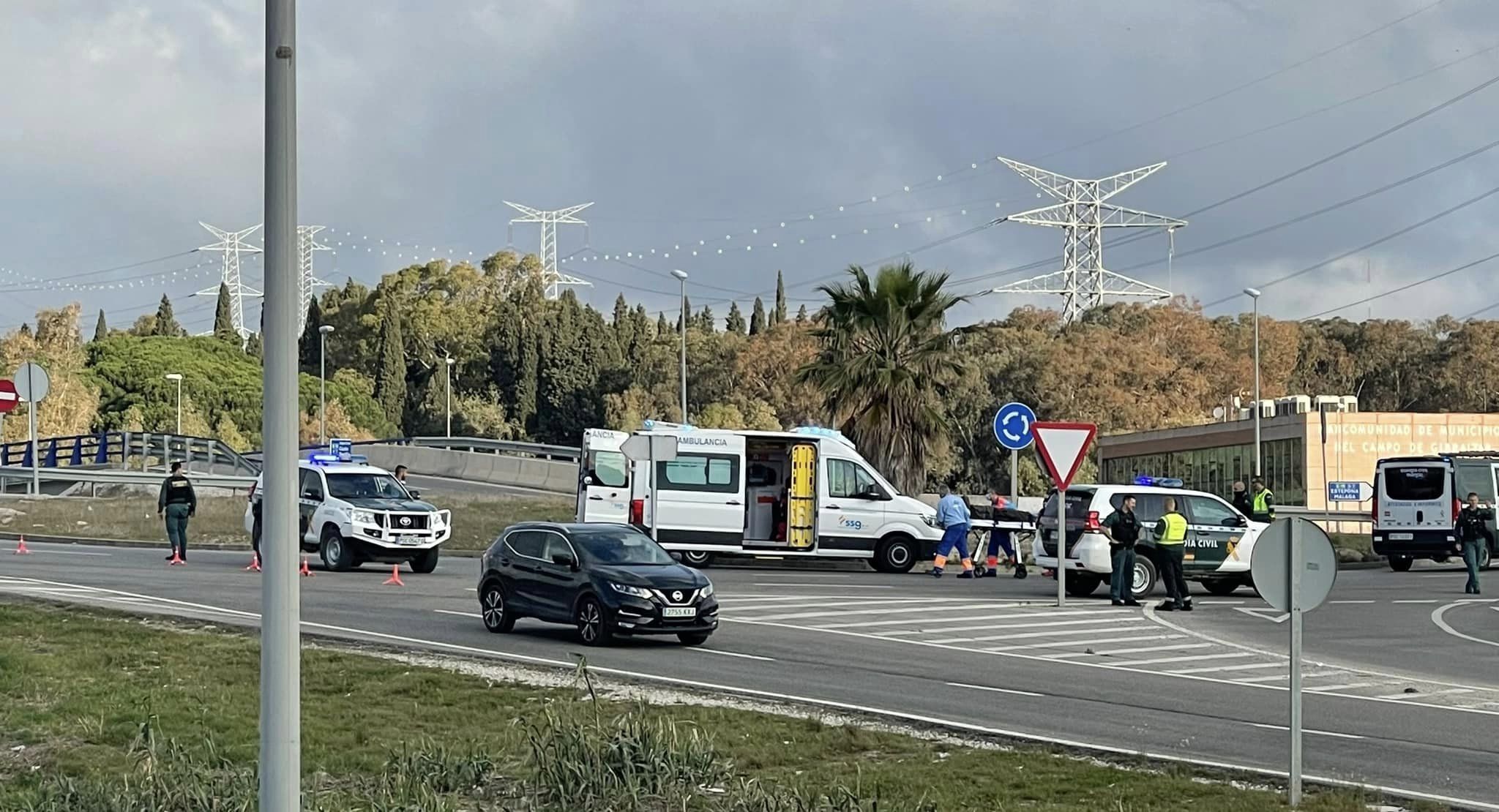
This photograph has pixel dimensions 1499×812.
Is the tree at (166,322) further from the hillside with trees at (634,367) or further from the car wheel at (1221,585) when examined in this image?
the car wheel at (1221,585)

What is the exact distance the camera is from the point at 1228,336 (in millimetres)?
94938

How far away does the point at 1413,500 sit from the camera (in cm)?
3919

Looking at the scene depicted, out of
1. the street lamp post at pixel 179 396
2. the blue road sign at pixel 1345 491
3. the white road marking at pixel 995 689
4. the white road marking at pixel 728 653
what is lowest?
the white road marking at pixel 995 689

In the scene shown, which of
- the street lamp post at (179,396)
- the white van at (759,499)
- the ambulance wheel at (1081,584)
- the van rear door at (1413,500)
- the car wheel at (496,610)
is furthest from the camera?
the street lamp post at (179,396)

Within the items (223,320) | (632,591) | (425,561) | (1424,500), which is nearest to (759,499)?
(425,561)

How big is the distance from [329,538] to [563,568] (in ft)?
36.7

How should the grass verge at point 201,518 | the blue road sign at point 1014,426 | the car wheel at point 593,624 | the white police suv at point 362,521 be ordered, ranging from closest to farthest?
1. the car wheel at point 593,624
2. the blue road sign at point 1014,426
3. the white police suv at point 362,521
4. the grass verge at point 201,518

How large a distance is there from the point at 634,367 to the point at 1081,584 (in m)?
71.2

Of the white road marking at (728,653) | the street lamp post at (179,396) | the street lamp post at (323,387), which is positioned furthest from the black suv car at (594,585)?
the street lamp post at (179,396)

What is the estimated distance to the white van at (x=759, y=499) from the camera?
33500 mm

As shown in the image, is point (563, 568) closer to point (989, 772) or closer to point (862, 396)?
point (989, 772)

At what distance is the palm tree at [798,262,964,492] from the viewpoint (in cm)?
4156

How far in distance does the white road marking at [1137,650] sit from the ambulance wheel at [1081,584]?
24.7ft

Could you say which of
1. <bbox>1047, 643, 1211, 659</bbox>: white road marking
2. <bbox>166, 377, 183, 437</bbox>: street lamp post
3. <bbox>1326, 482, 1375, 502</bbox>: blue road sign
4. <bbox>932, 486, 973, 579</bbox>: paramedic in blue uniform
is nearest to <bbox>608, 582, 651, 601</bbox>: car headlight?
<bbox>1047, 643, 1211, 659</bbox>: white road marking
